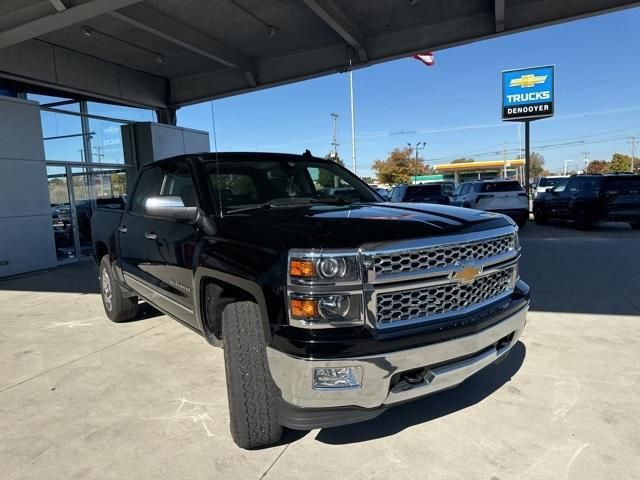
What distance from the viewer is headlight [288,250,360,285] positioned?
2.30 m

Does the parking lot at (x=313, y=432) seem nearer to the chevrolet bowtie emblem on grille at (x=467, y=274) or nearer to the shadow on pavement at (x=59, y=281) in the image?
the chevrolet bowtie emblem on grille at (x=467, y=274)

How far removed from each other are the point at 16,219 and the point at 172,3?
538 cm

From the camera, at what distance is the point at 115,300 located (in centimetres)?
539

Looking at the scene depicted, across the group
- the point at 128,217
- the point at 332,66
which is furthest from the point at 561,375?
the point at 332,66

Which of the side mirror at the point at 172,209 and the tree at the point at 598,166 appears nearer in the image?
the side mirror at the point at 172,209

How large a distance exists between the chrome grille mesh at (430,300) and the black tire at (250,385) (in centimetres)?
72

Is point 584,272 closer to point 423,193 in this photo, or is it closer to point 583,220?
point 583,220

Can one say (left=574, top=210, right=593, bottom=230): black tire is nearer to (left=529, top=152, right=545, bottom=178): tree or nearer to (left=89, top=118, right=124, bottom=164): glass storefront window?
(left=89, top=118, right=124, bottom=164): glass storefront window

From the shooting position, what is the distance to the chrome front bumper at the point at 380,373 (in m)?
2.29

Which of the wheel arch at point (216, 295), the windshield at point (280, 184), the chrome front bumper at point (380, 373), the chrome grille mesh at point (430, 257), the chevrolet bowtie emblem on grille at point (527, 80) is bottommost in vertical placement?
the chrome front bumper at point (380, 373)

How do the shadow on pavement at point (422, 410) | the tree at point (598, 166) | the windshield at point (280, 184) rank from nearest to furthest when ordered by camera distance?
the shadow on pavement at point (422, 410) < the windshield at point (280, 184) < the tree at point (598, 166)

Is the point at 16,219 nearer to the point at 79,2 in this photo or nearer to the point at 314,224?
the point at 79,2

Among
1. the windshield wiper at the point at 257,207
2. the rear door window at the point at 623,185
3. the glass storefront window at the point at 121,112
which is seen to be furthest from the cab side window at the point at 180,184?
the rear door window at the point at 623,185

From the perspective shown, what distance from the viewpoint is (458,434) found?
2.84 metres
